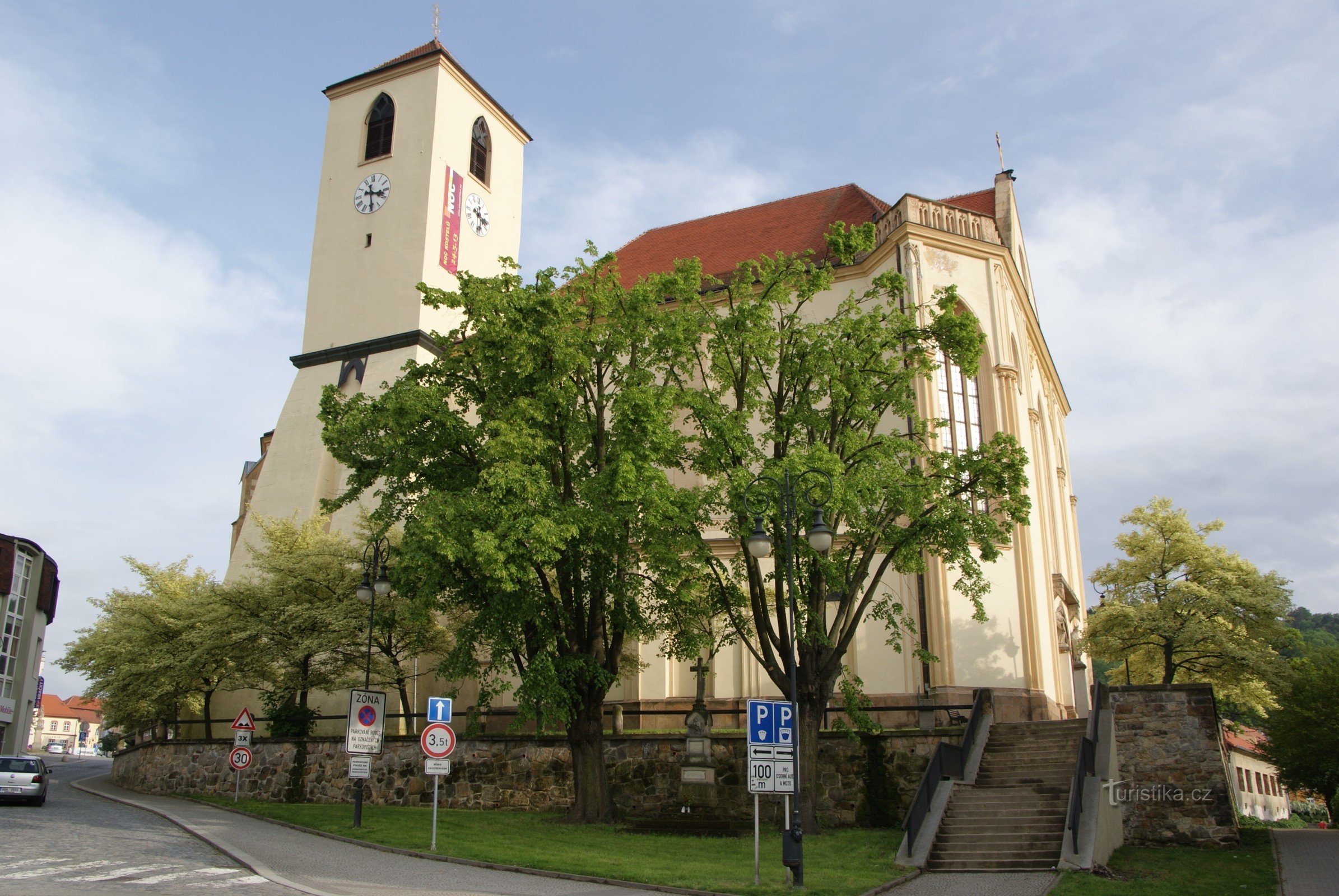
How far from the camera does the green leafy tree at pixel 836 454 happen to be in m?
17.8

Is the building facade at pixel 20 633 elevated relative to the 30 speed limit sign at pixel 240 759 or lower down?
elevated

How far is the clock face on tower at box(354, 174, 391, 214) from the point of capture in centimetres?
4072

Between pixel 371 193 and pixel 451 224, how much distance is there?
139 inches

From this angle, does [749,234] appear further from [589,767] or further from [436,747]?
[436,747]

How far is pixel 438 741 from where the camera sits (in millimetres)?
15805

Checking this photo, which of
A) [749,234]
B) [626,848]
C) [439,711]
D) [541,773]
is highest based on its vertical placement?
[749,234]

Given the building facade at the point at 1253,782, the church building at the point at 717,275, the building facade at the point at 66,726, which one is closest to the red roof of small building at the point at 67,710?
the building facade at the point at 66,726

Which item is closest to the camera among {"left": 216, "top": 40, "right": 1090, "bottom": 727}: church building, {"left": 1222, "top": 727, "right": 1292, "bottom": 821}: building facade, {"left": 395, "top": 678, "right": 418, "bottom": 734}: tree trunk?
{"left": 216, "top": 40, "right": 1090, "bottom": 727}: church building

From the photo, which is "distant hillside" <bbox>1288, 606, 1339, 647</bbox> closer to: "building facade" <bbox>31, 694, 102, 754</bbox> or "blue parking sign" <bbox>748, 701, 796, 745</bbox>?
"blue parking sign" <bbox>748, 701, 796, 745</bbox>

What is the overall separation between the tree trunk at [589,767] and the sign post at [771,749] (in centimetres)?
726

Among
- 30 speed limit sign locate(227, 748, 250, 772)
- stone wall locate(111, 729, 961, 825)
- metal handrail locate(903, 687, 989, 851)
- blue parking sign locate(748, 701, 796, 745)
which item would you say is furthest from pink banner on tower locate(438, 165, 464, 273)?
blue parking sign locate(748, 701, 796, 745)

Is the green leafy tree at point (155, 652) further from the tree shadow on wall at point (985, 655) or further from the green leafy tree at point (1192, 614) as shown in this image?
the green leafy tree at point (1192, 614)

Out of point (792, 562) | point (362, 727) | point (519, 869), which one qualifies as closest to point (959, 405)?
point (792, 562)

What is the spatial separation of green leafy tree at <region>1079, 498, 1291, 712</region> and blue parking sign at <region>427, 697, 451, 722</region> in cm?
2103
